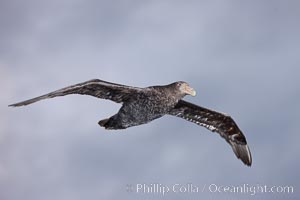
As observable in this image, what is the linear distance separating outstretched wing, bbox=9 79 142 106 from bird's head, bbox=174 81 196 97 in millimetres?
1513

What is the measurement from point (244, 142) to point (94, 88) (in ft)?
21.8

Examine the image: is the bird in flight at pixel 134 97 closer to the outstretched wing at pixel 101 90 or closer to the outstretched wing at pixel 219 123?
the outstretched wing at pixel 101 90

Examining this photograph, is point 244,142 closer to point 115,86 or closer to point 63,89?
point 115,86

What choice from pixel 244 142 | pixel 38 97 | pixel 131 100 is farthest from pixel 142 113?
pixel 244 142

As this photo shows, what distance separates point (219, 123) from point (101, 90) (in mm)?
5562

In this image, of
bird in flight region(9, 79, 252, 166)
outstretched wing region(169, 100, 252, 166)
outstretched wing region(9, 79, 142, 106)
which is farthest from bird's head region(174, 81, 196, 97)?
outstretched wing region(169, 100, 252, 166)

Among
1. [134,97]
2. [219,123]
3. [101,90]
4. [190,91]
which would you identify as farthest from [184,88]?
[219,123]

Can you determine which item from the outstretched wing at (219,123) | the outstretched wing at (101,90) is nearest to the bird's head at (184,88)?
the outstretched wing at (101,90)

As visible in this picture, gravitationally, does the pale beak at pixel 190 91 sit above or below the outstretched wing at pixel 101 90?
above

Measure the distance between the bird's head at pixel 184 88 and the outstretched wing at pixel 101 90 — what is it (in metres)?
1.51

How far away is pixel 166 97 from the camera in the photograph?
20328 mm

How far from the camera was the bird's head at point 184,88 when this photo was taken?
2078cm

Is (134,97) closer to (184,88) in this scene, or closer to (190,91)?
(184,88)

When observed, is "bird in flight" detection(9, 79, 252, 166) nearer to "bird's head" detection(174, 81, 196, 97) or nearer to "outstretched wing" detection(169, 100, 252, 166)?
"bird's head" detection(174, 81, 196, 97)
